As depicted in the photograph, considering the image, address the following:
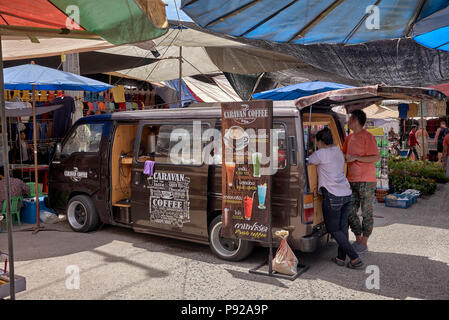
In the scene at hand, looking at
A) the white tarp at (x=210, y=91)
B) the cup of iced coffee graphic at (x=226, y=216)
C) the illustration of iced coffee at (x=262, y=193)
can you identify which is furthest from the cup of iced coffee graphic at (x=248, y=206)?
the white tarp at (x=210, y=91)

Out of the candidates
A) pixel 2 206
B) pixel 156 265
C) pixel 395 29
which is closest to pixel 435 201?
pixel 395 29

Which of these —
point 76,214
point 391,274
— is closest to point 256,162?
point 391,274

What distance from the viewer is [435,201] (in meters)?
10.0

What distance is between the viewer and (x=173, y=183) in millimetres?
5883

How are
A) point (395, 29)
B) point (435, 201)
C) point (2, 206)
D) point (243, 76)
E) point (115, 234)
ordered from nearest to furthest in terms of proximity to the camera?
point (395, 29), point (115, 234), point (2, 206), point (435, 201), point (243, 76)

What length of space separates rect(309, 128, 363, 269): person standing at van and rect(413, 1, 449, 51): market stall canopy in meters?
1.58

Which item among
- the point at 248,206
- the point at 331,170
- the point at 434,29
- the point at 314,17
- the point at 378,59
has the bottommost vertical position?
the point at 248,206

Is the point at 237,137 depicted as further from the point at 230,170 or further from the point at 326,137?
the point at 326,137

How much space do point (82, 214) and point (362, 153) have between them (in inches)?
185

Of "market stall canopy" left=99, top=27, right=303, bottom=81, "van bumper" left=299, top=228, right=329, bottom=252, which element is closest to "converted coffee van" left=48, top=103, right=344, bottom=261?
"van bumper" left=299, top=228, right=329, bottom=252

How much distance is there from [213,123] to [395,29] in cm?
251

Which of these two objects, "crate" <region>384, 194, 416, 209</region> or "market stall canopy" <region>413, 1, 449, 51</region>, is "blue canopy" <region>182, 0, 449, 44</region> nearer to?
"market stall canopy" <region>413, 1, 449, 51</region>
